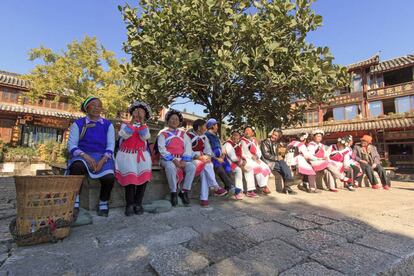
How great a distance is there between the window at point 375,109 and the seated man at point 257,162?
1892 centimetres

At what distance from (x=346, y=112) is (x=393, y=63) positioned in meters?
4.90

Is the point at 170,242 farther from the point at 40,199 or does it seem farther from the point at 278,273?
the point at 40,199

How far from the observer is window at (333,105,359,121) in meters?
20.8

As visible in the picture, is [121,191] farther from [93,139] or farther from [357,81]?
[357,81]

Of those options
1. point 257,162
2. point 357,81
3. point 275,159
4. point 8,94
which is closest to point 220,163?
point 257,162

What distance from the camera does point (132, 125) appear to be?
360 cm

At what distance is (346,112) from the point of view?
70.2 ft

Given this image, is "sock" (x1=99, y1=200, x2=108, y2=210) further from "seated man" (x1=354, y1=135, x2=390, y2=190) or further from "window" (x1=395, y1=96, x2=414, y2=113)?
"window" (x1=395, y1=96, x2=414, y2=113)

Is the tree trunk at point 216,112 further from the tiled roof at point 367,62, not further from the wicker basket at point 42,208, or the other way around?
the tiled roof at point 367,62

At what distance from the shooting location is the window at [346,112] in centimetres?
2085

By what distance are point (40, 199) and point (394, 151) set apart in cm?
2149

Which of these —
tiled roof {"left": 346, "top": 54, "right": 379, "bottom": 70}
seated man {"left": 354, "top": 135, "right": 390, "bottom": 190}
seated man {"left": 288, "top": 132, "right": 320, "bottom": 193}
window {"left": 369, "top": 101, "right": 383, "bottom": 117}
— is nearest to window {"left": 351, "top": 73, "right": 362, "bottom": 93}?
tiled roof {"left": 346, "top": 54, "right": 379, "bottom": 70}

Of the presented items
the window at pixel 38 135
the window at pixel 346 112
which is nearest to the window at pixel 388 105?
the window at pixel 346 112

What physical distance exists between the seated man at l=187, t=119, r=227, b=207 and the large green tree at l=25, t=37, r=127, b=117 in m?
11.1
